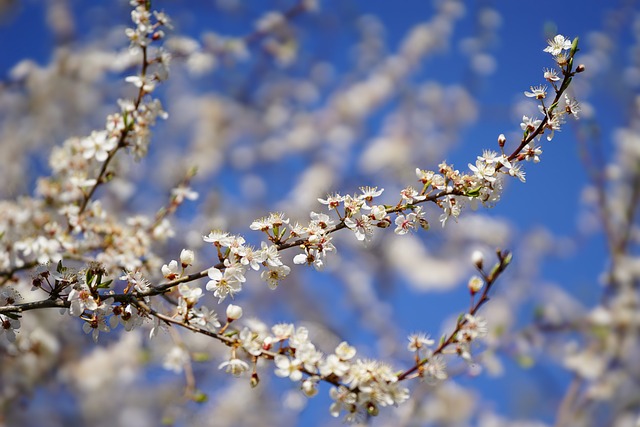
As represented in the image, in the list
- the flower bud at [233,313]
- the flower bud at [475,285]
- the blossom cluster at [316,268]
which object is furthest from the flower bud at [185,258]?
the flower bud at [475,285]

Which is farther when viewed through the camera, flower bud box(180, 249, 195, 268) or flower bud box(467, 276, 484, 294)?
flower bud box(467, 276, 484, 294)

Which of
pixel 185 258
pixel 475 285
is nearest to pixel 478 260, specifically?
pixel 475 285

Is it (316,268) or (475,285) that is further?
(475,285)

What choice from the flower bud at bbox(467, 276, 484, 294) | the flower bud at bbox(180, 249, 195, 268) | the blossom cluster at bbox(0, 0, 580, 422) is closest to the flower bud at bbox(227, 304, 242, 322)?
the blossom cluster at bbox(0, 0, 580, 422)

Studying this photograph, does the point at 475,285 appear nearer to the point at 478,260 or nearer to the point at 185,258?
the point at 478,260

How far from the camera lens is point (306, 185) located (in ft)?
26.9

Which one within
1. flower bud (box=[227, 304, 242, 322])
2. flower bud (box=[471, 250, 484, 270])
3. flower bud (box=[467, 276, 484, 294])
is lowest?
flower bud (box=[227, 304, 242, 322])

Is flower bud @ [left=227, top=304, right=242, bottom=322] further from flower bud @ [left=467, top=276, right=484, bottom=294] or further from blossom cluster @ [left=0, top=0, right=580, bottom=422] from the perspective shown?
flower bud @ [left=467, top=276, right=484, bottom=294]

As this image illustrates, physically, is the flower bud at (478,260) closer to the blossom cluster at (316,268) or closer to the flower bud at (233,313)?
the blossom cluster at (316,268)

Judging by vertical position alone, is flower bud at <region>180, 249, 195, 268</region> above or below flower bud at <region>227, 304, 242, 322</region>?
above

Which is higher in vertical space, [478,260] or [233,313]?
[478,260]

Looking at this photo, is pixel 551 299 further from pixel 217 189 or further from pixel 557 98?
pixel 557 98

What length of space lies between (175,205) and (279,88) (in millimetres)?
5682

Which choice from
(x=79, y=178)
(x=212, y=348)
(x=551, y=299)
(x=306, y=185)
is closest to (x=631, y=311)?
(x=551, y=299)
